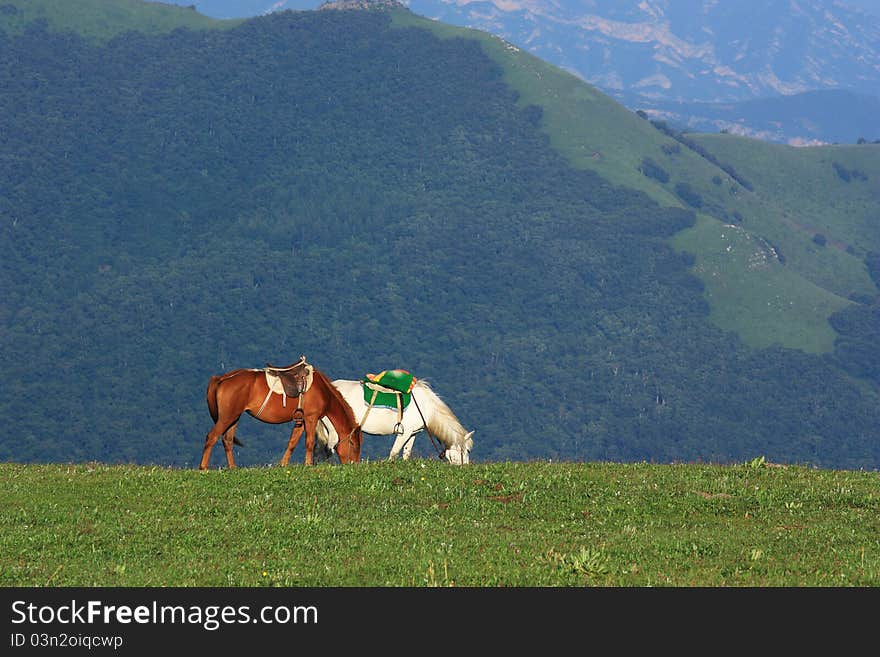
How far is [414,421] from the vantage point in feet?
116

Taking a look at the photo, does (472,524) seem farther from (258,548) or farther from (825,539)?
(825,539)

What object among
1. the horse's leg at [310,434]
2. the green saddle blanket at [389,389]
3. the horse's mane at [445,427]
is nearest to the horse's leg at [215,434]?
the horse's leg at [310,434]

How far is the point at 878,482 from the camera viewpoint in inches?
1038

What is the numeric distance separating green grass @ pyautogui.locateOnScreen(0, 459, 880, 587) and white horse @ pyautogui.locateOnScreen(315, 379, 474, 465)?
684 cm

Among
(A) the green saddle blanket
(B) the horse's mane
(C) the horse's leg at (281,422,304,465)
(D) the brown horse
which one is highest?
(D) the brown horse

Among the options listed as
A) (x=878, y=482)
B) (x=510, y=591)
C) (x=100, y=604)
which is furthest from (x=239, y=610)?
(x=878, y=482)

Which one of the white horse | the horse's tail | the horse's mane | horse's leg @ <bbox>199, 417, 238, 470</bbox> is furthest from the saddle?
the horse's mane

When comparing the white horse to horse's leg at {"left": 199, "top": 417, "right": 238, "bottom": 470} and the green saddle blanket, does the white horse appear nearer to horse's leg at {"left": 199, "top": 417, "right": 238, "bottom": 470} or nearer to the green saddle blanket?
the green saddle blanket

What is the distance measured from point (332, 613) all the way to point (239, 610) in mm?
1109

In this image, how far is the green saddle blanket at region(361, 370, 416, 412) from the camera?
1377 inches

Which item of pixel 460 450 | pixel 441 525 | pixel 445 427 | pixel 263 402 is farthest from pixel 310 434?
pixel 441 525

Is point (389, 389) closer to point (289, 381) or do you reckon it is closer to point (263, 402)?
point (289, 381)

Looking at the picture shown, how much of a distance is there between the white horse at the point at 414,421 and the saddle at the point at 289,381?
459cm

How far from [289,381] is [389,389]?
5.46 m
